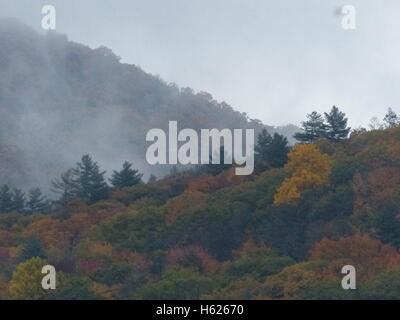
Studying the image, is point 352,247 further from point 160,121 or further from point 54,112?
point 54,112

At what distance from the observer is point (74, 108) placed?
159500mm

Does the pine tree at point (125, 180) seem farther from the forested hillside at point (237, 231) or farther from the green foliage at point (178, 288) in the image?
the green foliage at point (178, 288)

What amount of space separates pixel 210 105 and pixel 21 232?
92.1 meters

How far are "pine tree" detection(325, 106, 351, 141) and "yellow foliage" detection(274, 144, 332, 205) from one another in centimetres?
518

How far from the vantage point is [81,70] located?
172000 millimetres

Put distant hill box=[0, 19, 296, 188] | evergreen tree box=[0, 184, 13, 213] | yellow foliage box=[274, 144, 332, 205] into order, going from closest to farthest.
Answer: yellow foliage box=[274, 144, 332, 205] < evergreen tree box=[0, 184, 13, 213] < distant hill box=[0, 19, 296, 188]

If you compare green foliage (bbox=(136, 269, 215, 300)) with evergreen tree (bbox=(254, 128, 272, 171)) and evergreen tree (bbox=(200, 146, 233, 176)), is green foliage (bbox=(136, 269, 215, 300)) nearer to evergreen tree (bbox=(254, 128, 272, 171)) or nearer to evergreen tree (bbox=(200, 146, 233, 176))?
evergreen tree (bbox=(254, 128, 272, 171))

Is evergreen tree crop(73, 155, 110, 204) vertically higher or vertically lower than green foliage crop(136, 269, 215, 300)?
higher

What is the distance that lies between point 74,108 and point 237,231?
10689 centimetres

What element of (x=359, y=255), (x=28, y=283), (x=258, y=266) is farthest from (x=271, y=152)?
(x=28, y=283)

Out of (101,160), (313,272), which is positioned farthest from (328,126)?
(101,160)

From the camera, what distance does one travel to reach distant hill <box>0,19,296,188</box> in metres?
137

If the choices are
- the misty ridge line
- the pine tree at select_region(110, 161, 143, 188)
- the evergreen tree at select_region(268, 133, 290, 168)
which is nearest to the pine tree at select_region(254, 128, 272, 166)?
the evergreen tree at select_region(268, 133, 290, 168)
